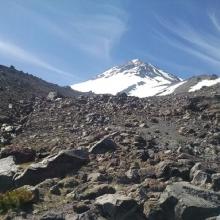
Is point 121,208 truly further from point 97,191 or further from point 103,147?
point 103,147

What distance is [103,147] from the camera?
3019 cm

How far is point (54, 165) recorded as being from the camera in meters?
27.8

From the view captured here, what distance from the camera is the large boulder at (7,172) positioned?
2675 cm

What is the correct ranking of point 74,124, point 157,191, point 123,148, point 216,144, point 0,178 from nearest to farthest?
point 157,191 < point 0,178 < point 123,148 < point 216,144 < point 74,124

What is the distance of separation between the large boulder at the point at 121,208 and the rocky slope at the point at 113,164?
0.13ft

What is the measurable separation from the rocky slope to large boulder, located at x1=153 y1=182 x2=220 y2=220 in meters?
0.04

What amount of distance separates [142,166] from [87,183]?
11.4ft

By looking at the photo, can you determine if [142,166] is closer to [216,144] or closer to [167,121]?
[216,144]

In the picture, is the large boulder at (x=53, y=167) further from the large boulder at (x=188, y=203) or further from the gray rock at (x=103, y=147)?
the large boulder at (x=188, y=203)

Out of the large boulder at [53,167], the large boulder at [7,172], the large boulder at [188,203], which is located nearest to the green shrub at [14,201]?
the large boulder at [7,172]

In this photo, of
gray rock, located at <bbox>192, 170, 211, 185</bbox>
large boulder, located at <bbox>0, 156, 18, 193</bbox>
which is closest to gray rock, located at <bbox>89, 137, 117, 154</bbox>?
large boulder, located at <bbox>0, 156, 18, 193</bbox>

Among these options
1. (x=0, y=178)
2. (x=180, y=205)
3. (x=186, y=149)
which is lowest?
(x=0, y=178)

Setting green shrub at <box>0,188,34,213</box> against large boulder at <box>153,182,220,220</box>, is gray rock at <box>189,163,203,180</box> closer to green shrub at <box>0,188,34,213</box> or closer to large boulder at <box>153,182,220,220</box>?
large boulder at <box>153,182,220,220</box>

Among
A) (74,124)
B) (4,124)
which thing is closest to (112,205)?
(74,124)
